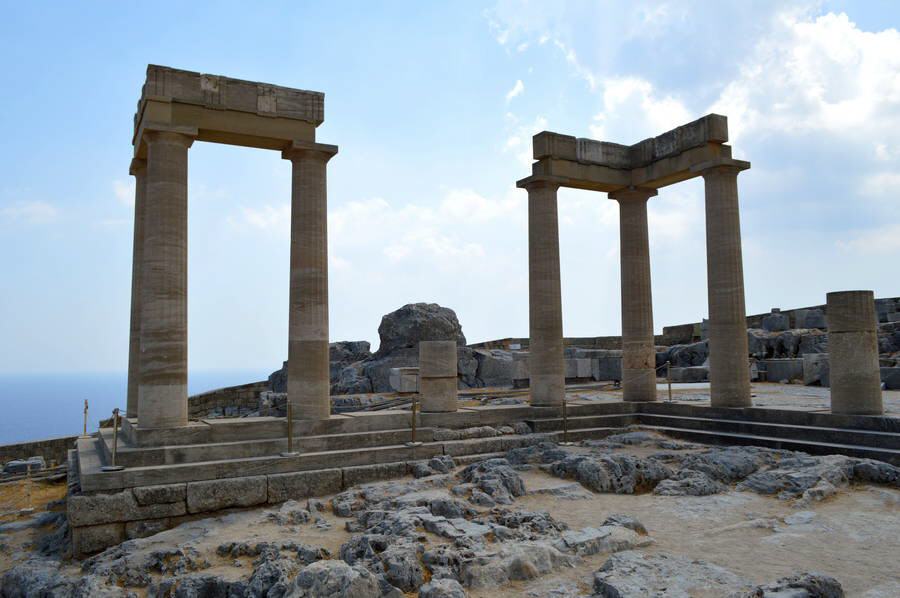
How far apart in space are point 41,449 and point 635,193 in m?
22.4

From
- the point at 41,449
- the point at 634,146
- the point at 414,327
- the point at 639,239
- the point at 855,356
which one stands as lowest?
the point at 41,449

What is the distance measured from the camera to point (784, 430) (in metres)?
15.1

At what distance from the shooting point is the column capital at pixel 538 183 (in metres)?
19.0

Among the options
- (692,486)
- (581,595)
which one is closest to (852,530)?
(692,486)

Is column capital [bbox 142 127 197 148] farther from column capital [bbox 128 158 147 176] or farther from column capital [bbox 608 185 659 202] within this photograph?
column capital [bbox 608 185 659 202]

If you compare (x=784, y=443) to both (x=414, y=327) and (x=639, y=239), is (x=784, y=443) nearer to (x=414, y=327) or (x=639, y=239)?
(x=639, y=239)

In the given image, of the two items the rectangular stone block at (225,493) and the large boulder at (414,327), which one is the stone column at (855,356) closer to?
the rectangular stone block at (225,493)

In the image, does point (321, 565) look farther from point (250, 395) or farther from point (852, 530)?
point (250, 395)

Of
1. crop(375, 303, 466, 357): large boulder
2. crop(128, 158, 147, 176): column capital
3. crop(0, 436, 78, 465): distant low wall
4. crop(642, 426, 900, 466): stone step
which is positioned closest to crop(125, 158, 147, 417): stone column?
crop(128, 158, 147, 176): column capital

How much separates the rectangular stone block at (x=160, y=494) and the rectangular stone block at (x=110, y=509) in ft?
0.23

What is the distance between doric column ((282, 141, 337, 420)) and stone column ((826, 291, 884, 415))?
475 inches

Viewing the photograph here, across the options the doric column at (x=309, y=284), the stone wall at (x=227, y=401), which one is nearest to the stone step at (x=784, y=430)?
the doric column at (x=309, y=284)

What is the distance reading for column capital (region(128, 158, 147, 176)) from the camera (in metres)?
16.3

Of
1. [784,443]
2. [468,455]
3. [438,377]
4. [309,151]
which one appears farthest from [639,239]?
[309,151]
